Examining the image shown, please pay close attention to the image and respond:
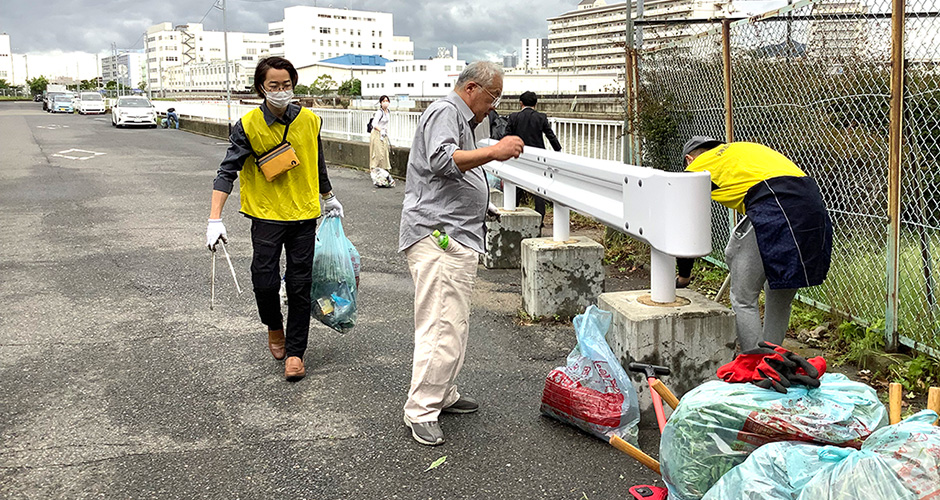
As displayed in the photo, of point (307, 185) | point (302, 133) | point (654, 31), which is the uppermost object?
point (654, 31)

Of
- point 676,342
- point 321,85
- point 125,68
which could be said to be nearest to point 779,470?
point 676,342

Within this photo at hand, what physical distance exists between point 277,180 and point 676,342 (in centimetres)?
251

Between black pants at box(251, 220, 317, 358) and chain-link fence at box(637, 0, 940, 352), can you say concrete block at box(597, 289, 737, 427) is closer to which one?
chain-link fence at box(637, 0, 940, 352)

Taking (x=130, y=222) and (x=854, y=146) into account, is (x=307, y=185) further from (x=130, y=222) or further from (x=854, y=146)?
(x=130, y=222)

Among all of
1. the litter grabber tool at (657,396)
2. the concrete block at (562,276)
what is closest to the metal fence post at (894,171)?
the concrete block at (562,276)

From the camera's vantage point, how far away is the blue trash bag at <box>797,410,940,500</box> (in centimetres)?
226

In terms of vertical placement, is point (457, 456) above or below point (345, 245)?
below

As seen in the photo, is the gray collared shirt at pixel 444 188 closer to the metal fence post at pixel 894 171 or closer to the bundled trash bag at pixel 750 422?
the bundled trash bag at pixel 750 422

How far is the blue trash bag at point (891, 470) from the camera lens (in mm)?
2256

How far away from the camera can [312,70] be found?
455 ft

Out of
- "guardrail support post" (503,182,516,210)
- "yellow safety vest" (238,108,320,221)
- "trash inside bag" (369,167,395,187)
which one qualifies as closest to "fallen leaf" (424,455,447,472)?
"yellow safety vest" (238,108,320,221)

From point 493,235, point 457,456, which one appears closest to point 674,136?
point 493,235

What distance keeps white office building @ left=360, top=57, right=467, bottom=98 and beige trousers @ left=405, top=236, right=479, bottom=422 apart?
115 m

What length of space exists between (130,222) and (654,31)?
22.5ft
